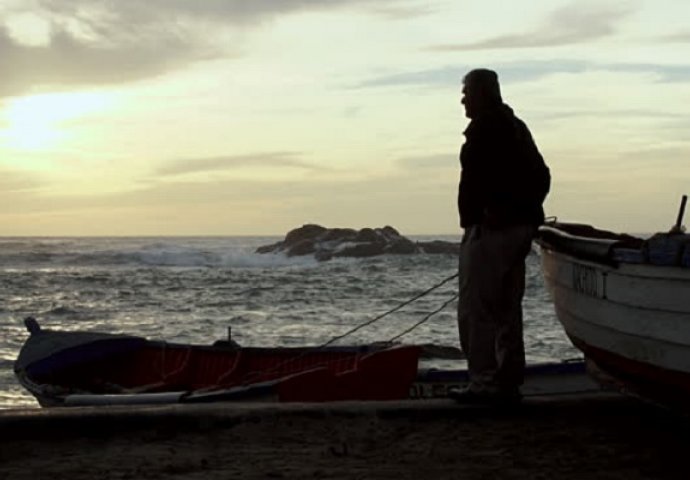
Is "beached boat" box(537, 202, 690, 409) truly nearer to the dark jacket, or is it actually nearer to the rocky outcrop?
the dark jacket

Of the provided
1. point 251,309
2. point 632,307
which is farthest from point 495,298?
point 251,309

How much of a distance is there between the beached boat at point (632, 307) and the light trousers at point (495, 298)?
0.36m

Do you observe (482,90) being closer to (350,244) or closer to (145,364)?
(145,364)

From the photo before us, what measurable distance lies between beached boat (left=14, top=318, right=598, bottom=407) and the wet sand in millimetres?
3539

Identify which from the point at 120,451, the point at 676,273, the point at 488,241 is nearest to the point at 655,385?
the point at 676,273

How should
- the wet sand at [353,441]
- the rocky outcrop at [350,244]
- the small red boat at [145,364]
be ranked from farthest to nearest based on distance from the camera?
the rocky outcrop at [350,244]
the small red boat at [145,364]
the wet sand at [353,441]

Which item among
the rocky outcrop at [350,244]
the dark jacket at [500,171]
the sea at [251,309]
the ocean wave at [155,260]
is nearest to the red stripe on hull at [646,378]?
the dark jacket at [500,171]

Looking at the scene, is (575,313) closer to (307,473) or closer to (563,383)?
(307,473)

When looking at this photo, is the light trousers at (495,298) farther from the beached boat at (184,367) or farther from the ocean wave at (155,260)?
the ocean wave at (155,260)

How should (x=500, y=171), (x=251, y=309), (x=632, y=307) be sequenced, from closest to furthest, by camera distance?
(x=632, y=307)
(x=500, y=171)
(x=251, y=309)

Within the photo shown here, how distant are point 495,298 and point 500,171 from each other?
0.70 meters

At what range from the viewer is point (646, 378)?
5.04m

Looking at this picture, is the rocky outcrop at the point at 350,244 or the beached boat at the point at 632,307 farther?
the rocky outcrop at the point at 350,244

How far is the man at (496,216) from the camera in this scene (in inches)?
214
